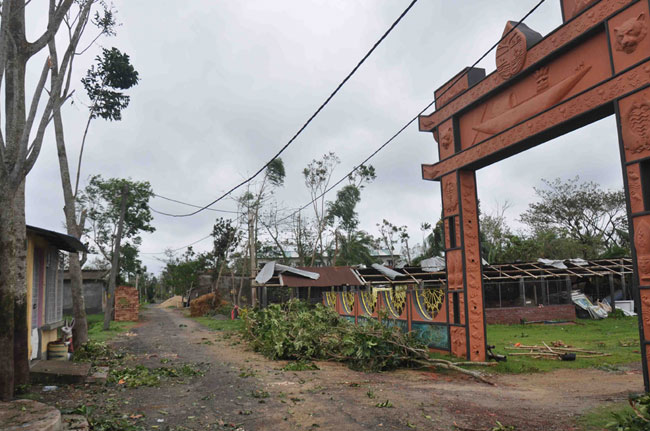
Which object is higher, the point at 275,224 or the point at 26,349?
the point at 275,224

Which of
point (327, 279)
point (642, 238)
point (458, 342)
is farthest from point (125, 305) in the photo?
Result: point (642, 238)

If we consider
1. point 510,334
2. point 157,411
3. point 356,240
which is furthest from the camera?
point 356,240

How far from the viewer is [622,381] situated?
8.26 metres

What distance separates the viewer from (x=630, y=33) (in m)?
6.58

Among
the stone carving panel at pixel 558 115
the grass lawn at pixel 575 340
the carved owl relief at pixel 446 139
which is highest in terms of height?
the carved owl relief at pixel 446 139

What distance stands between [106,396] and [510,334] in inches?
545

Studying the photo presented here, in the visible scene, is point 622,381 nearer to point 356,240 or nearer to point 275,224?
point 275,224

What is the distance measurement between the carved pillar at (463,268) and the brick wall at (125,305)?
23.0m

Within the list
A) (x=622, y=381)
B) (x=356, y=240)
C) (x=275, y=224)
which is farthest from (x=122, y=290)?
(x=622, y=381)

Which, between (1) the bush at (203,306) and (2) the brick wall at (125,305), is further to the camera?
(1) the bush at (203,306)

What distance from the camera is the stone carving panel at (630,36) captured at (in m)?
6.40

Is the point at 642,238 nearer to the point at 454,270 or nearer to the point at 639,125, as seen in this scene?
the point at 639,125

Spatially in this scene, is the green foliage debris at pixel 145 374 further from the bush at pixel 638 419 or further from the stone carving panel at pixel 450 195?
the bush at pixel 638 419

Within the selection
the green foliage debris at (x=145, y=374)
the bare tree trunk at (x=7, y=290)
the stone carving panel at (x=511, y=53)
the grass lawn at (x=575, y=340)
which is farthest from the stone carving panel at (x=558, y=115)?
the bare tree trunk at (x=7, y=290)
